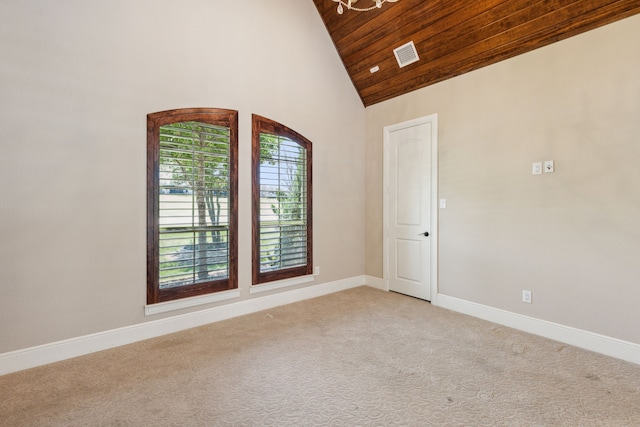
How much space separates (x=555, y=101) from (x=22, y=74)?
4624 millimetres

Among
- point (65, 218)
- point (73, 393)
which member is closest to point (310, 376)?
point (73, 393)

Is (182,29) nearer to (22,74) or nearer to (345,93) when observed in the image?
(22,74)

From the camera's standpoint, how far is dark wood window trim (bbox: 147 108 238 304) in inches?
114

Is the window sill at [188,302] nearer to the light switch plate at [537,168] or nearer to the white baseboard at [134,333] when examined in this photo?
the white baseboard at [134,333]

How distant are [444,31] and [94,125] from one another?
11.9ft

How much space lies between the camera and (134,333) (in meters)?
2.82

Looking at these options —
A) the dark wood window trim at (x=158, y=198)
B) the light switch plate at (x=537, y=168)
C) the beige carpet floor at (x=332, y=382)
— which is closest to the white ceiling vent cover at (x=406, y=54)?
the light switch plate at (x=537, y=168)

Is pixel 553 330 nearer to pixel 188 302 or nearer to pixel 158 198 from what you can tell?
pixel 188 302

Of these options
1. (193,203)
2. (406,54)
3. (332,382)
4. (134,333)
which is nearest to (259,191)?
(193,203)

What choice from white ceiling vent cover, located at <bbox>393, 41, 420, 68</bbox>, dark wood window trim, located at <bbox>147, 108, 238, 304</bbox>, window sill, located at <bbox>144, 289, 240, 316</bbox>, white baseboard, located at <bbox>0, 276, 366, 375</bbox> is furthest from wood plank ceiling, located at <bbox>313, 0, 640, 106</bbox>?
window sill, located at <bbox>144, 289, 240, 316</bbox>

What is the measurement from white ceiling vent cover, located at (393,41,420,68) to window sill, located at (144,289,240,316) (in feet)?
11.5

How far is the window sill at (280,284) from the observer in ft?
11.9

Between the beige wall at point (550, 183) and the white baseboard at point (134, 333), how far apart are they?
2.18 m

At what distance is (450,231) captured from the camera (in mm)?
3703
